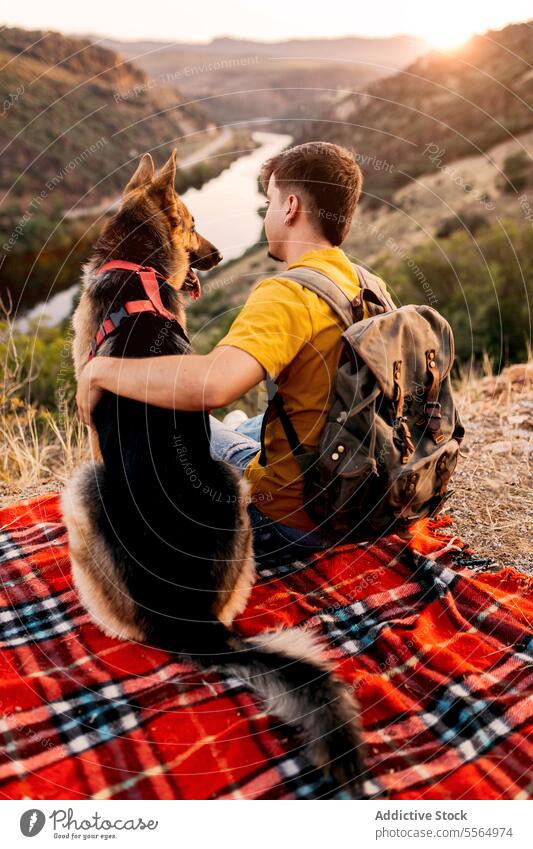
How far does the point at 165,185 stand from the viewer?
3.60 metres

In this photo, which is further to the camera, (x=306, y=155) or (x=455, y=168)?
(x=455, y=168)

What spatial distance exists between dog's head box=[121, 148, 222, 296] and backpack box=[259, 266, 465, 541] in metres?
0.90

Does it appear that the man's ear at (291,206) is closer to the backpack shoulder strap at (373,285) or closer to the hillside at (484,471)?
the backpack shoulder strap at (373,285)

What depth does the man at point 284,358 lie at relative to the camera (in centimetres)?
292

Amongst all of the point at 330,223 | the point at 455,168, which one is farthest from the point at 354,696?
the point at 455,168

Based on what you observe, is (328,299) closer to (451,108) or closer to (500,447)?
(500,447)

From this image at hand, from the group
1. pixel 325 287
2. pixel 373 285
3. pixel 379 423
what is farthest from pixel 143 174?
pixel 379 423

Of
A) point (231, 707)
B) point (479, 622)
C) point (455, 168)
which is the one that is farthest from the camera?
point (455, 168)

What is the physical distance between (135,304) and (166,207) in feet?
2.60
